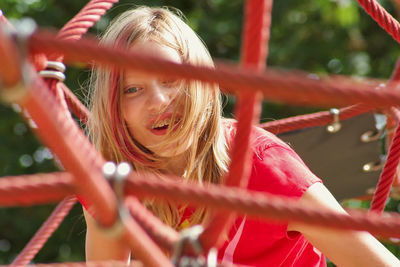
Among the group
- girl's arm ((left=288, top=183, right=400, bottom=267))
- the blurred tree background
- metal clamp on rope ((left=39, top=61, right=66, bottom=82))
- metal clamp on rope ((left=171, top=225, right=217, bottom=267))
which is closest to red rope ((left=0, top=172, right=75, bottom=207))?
metal clamp on rope ((left=171, top=225, right=217, bottom=267))

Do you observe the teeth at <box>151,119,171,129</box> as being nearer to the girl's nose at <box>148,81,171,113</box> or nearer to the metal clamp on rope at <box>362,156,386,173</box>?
the girl's nose at <box>148,81,171,113</box>

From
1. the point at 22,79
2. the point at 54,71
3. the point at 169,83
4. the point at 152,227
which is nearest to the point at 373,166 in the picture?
the point at 169,83

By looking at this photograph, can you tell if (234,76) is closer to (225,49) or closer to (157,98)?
(157,98)

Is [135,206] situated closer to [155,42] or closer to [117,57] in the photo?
[117,57]

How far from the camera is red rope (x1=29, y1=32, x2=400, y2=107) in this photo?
24.0 inches

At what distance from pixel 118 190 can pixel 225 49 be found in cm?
217

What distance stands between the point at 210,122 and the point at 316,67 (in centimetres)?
160

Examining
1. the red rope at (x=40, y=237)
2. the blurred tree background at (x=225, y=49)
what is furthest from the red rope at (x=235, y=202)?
the blurred tree background at (x=225, y=49)

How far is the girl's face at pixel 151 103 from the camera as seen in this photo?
1177 mm

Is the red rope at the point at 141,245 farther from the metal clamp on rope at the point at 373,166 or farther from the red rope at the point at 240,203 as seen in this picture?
the metal clamp on rope at the point at 373,166

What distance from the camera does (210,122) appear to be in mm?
1265

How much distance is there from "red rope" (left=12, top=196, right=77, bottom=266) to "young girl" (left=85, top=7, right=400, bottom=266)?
0.11 metres

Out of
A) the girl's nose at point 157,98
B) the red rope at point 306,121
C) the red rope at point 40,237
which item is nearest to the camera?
the girl's nose at point 157,98

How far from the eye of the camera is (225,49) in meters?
2.76
